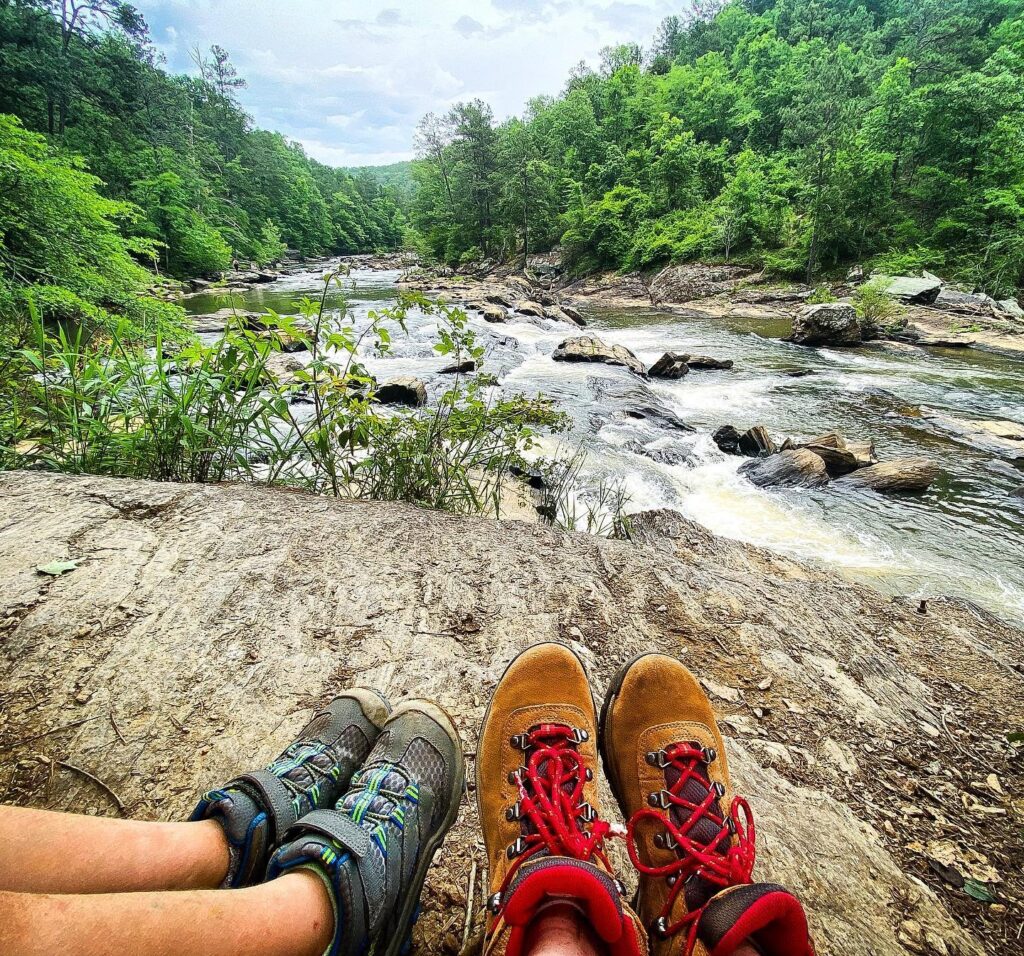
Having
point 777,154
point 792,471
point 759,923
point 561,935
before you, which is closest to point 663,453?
point 792,471

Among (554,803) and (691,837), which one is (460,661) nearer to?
(554,803)

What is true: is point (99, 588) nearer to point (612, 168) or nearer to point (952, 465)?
point (952, 465)

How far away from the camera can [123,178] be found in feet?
65.1

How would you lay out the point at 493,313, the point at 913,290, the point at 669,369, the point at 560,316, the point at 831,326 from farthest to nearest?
the point at 560,316 → the point at 913,290 → the point at 493,313 → the point at 831,326 → the point at 669,369

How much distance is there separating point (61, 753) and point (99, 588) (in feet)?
2.26

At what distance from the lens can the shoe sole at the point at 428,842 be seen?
0.91 m

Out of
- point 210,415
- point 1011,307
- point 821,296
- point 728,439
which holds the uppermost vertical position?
point 821,296

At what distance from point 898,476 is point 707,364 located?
18.9 ft

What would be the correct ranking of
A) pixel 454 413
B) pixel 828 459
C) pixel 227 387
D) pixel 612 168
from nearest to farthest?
A: 1. pixel 227 387
2. pixel 454 413
3. pixel 828 459
4. pixel 612 168

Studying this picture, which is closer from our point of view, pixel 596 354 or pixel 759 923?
pixel 759 923

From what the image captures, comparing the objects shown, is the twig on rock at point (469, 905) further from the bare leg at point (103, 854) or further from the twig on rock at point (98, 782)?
the twig on rock at point (98, 782)

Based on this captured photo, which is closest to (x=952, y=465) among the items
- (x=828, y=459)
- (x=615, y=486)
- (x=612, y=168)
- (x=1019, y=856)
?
(x=828, y=459)

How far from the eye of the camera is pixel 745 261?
21.2m

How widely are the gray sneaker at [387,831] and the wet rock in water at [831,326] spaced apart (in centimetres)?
1447
